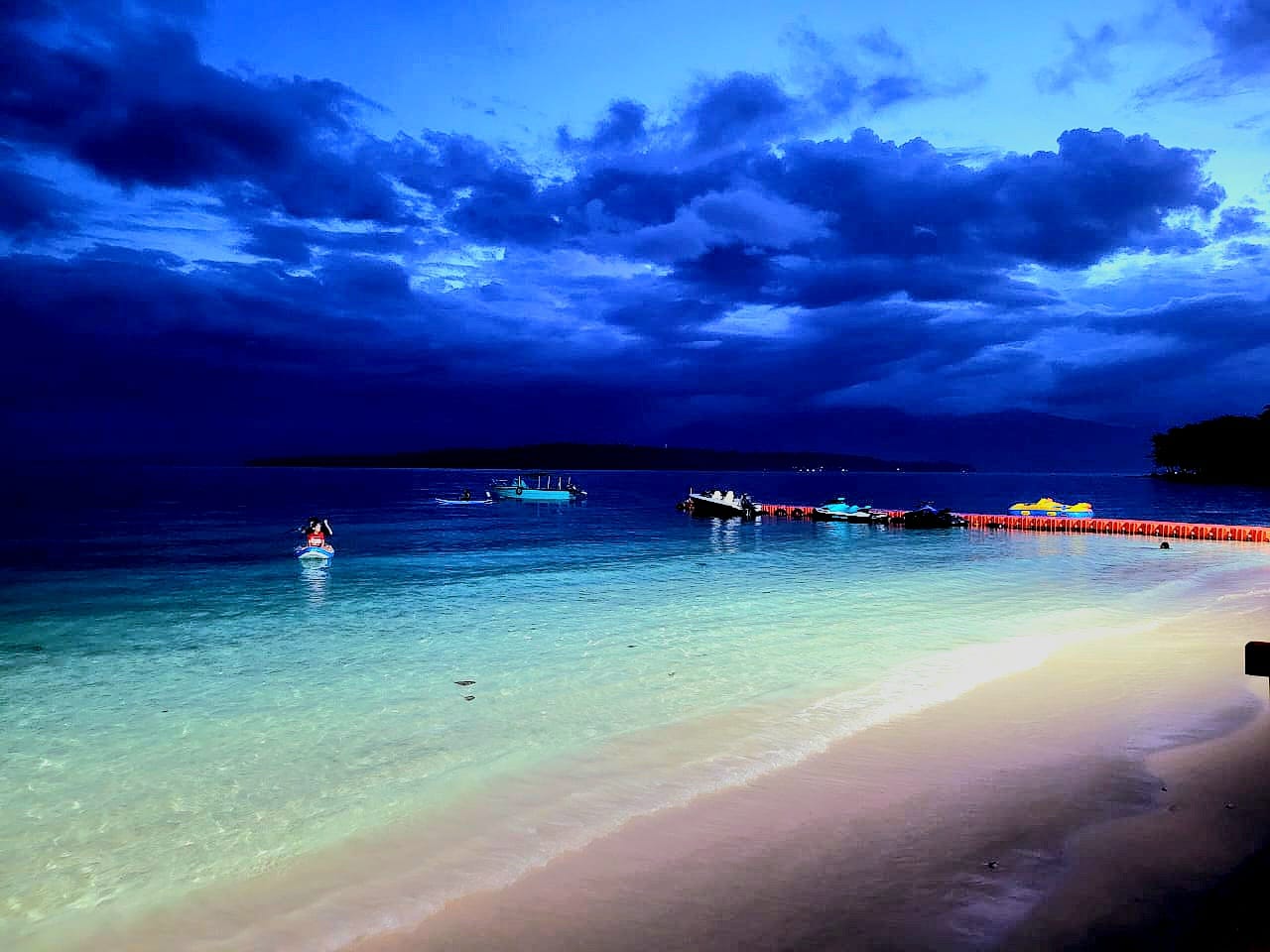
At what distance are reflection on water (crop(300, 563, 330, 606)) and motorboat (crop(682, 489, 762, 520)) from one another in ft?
163

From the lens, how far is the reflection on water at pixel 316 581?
2998cm

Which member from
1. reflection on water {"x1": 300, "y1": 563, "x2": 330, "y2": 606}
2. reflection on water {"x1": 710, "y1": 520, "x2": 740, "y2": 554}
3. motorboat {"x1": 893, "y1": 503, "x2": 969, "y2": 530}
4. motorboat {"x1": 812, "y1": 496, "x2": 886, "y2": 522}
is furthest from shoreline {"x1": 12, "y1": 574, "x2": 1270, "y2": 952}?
motorboat {"x1": 812, "y1": 496, "x2": 886, "y2": 522}

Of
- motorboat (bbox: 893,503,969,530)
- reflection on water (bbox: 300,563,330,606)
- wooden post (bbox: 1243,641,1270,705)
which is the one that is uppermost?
wooden post (bbox: 1243,641,1270,705)

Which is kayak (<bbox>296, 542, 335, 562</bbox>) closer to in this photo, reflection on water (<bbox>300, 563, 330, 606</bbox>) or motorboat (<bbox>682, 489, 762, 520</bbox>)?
reflection on water (<bbox>300, 563, 330, 606</bbox>)

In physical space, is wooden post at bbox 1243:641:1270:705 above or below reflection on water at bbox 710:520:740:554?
above

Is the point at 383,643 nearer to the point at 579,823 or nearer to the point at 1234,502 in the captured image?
the point at 579,823

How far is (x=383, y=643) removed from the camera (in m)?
21.1

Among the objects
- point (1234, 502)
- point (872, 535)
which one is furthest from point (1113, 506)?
point (872, 535)

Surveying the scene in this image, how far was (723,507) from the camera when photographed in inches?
3297

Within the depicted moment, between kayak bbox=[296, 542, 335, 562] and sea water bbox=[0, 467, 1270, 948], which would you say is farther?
kayak bbox=[296, 542, 335, 562]

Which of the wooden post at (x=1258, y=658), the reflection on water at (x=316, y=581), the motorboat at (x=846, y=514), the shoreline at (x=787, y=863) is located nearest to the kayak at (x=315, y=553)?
the reflection on water at (x=316, y=581)

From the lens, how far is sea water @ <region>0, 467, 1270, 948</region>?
29.7 feet

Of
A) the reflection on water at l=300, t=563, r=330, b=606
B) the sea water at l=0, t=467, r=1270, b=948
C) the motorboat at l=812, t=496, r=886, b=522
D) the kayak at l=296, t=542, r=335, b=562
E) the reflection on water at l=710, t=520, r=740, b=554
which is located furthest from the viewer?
the motorboat at l=812, t=496, r=886, b=522

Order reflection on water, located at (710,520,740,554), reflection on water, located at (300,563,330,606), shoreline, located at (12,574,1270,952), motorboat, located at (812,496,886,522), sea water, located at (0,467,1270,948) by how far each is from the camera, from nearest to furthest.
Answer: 1. shoreline, located at (12,574,1270,952)
2. sea water, located at (0,467,1270,948)
3. reflection on water, located at (300,563,330,606)
4. reflection on water, located at (710,520,740,554)
5. motorboat, located at (812,496,886,522)
